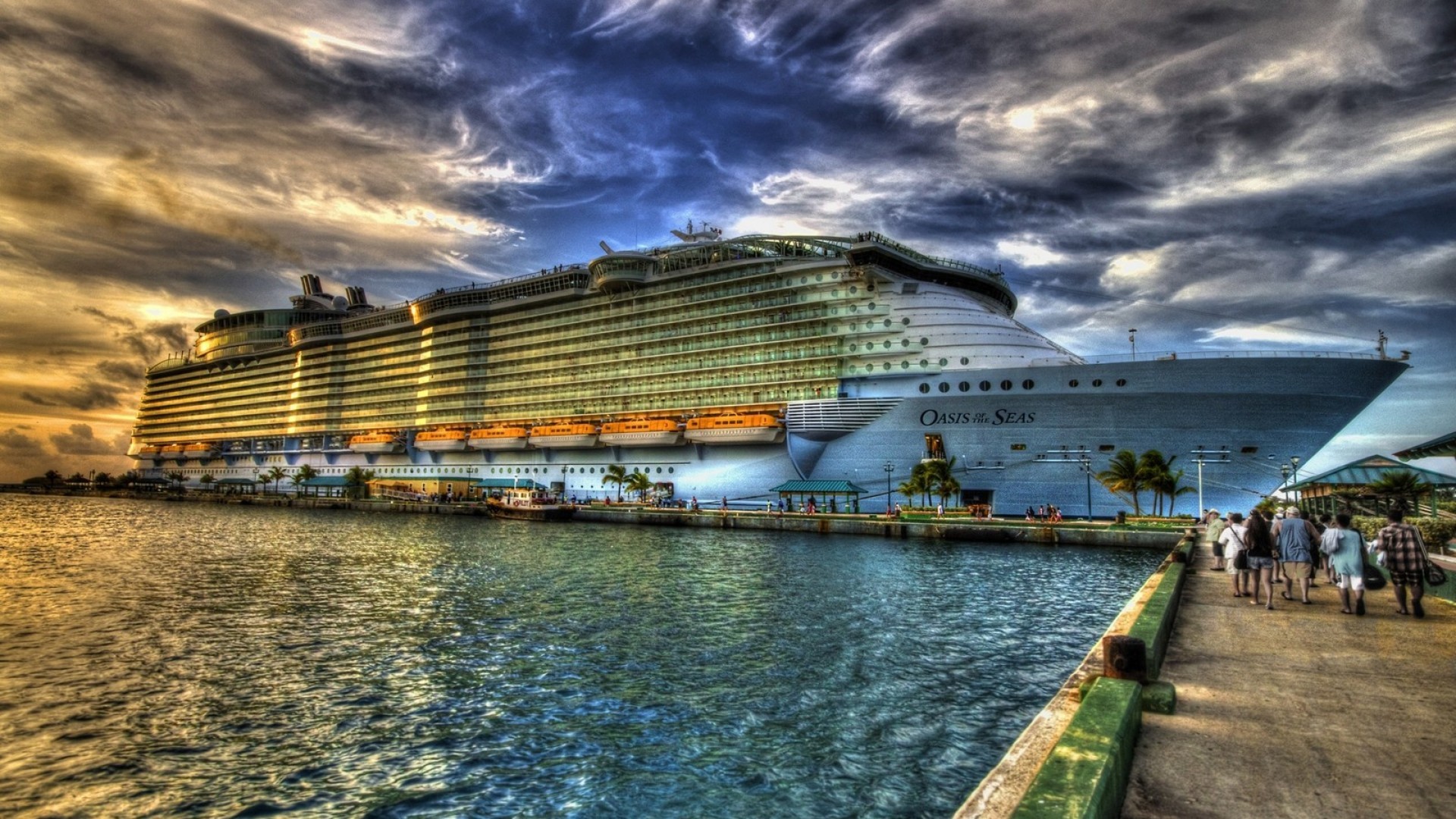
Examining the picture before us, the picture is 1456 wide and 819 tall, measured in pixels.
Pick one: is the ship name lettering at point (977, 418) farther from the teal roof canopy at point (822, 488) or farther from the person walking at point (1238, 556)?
the person walking at point (1238, 556)

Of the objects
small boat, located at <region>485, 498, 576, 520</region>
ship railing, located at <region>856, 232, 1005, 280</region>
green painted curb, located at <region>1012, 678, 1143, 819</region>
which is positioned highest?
ship railing, located at <region>856, 232, 1005, 280</region>

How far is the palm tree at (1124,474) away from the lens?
39469 millimetres

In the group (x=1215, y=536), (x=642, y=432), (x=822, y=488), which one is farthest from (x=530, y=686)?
(x=642, y=432)

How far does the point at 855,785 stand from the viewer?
27.4 ft

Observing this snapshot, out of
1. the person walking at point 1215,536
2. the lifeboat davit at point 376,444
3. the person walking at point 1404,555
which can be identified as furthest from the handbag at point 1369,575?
the lifeboat davit at point 376,444

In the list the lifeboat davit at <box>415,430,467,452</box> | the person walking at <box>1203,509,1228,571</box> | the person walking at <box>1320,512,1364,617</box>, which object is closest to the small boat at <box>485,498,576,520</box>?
the lifeboat davit at <box>415,430,467,452</box>

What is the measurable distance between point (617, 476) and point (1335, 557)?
174 ft

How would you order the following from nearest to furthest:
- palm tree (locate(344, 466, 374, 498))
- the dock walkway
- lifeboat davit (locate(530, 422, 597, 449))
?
the dock walkway < lifeboat davit (locate(530, 422, 597, 449)) < palm tree (locate(344, 466, 374, 498))

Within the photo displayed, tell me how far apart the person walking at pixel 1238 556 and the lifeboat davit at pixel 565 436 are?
170 ft

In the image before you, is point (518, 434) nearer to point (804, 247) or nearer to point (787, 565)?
point (804, 247)

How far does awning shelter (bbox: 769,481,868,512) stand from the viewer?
48375mm

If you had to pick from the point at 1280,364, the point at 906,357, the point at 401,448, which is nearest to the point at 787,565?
the point at 906,357

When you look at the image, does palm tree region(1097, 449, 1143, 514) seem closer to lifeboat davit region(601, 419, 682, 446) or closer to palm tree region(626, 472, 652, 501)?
lifeboat davit region(601, 419, 682, 446)

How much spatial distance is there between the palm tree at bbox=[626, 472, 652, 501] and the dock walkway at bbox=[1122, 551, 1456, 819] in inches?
1962
